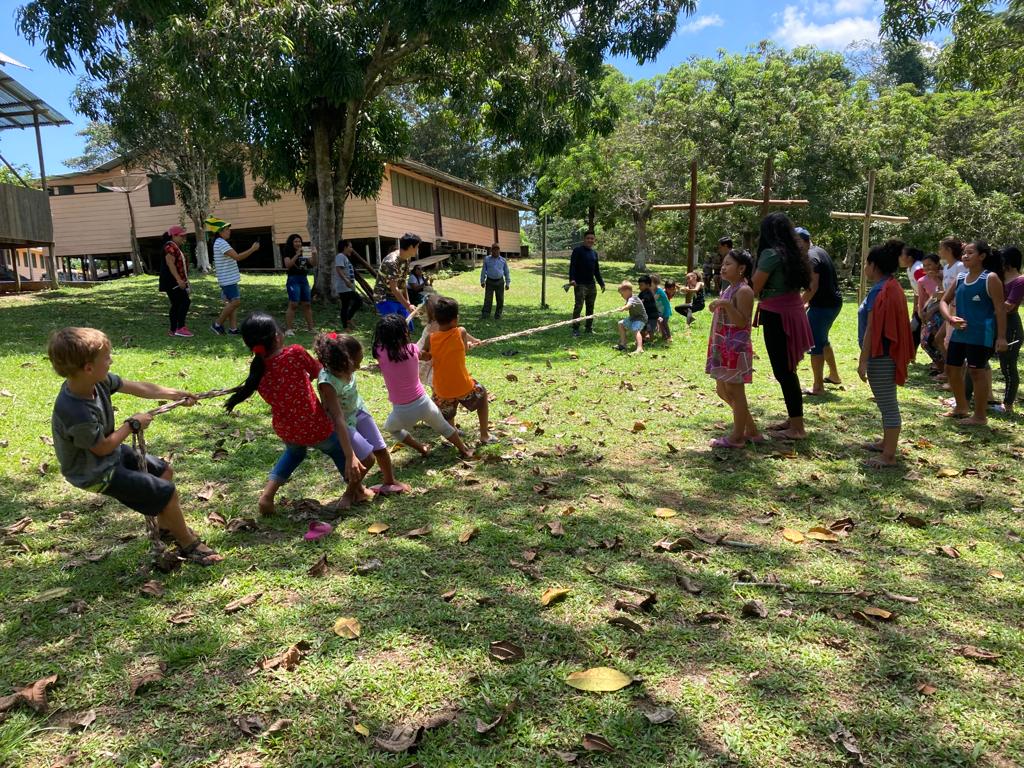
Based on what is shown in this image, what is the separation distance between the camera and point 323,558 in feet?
12.6

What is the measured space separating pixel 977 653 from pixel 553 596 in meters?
1.87

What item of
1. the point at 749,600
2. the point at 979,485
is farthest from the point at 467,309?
the point at 749,600

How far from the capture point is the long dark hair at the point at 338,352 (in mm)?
4414

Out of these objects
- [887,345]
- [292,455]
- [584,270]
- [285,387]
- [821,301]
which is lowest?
[292,455]

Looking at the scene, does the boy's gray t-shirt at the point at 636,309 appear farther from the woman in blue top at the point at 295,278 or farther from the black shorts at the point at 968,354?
the woman in blue top at the point at 295,278

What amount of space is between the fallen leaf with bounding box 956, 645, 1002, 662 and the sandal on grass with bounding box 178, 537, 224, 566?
3.74 metres

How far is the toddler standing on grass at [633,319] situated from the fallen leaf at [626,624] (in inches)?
336

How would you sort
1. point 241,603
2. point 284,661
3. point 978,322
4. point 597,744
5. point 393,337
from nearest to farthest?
1. point 597,744
2. point 284,661
3. point 241,603
4. point 393,337
5. point 978,322

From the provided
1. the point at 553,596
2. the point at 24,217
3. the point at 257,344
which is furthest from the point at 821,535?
the point at 24,217

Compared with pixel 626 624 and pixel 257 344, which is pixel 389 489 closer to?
pixel 257 344

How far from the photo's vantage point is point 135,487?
11.4 ft

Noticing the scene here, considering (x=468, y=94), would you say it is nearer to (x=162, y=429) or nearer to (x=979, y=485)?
(x=162, y=429)

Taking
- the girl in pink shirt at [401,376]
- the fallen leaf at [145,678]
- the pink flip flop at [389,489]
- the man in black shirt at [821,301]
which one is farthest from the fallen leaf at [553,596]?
the man in black shirt at [821,301]

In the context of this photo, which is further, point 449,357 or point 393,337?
point 449,357
